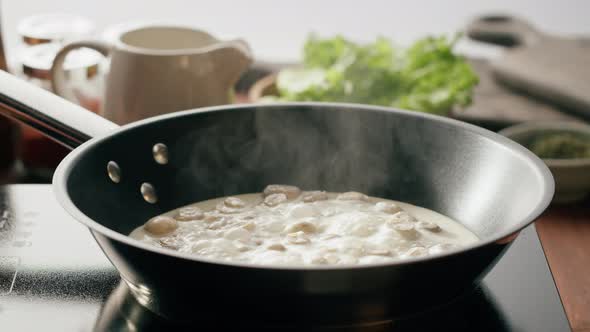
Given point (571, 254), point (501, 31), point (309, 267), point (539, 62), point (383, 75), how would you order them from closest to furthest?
1. point (309, 267)
2. point (571, 254)
3. point (383, 75)
4. point (539, 62)
5. point (501, 31)

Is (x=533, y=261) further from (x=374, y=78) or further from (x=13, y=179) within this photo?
(x=13, y=179)

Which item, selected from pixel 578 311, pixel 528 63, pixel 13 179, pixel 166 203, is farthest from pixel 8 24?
pixel 578 311

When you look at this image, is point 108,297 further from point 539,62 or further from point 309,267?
point 539,62

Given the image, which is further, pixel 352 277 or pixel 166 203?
pixel 166 203

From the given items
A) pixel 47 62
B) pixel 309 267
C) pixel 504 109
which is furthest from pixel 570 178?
pixel 47 62

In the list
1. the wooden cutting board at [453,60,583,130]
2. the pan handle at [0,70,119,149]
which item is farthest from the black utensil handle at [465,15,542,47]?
the pan handle at [0,70,119,149]

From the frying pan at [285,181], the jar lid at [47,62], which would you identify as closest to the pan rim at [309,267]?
the frying pan at [285,181]
